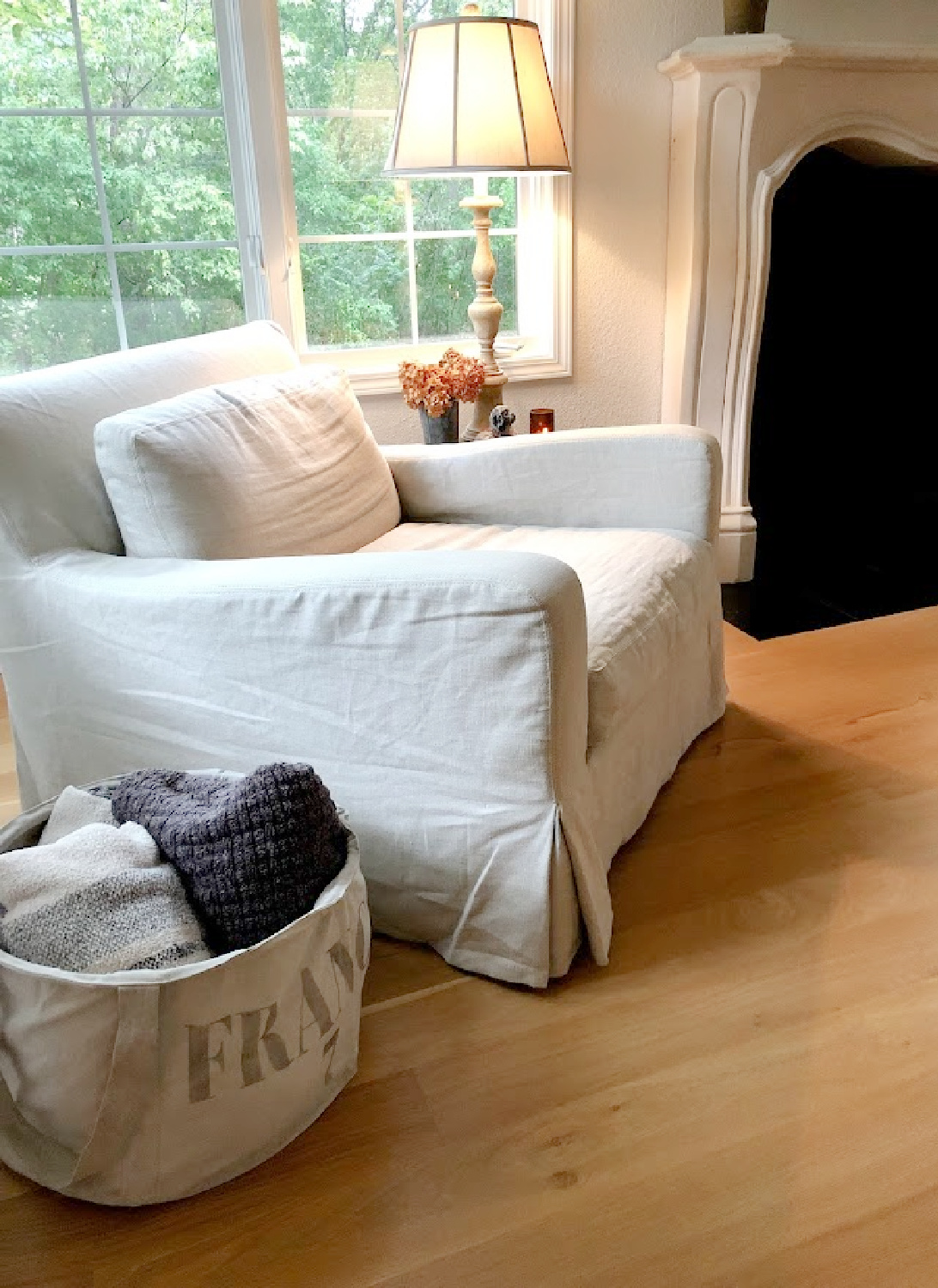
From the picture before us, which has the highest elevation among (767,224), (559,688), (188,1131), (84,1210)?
(767,224)

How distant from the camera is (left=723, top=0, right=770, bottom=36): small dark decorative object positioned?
2.30 metres

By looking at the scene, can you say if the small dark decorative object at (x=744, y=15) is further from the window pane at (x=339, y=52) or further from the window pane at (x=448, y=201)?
the window pane at (x=339, y=52)

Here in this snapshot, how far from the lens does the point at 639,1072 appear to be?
3.95 feet

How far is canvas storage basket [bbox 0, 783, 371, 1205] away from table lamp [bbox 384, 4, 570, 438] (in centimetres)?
150

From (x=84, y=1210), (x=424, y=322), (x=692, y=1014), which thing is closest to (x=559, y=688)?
(x=692, y=1014)

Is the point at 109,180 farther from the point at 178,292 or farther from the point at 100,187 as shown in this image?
the point at 178,292

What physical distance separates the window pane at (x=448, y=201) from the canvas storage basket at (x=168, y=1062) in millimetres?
1920

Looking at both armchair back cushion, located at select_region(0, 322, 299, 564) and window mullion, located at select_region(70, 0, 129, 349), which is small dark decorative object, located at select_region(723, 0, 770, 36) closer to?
window mullion, located at select_region(70, 0, 129, 349)

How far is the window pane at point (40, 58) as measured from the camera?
2.09 meters

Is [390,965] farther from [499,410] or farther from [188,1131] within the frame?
[499,410]

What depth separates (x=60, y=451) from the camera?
57.7 inches

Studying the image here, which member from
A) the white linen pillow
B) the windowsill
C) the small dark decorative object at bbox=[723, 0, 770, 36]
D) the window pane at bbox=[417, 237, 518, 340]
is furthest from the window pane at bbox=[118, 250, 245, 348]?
the small dark decorative object at bbox=[723, 0, 770, 36]

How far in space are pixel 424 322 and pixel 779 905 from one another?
1.74 metres

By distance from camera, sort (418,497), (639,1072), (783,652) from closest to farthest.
Result: (639,1072) < (418,497) < (783,652)
